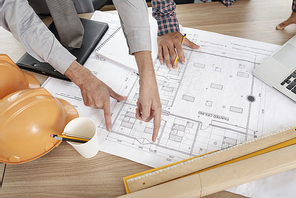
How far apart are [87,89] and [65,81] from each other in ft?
0.54

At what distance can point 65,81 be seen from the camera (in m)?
0.78

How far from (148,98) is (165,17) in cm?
43

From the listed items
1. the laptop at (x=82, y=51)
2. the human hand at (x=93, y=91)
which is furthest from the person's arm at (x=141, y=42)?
the laptop at (x=82, y=51)

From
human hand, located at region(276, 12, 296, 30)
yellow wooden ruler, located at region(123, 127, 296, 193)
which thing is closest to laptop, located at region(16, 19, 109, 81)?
yellow wooden ruler, located at region(123, 127, 296, 193)

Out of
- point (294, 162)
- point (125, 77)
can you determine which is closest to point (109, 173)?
point (125, 77)

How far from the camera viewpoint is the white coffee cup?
548 millimetres

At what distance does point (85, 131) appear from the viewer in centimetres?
58

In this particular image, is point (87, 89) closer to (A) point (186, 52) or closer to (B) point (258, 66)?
(A) point (186, 52)

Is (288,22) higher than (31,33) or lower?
lower

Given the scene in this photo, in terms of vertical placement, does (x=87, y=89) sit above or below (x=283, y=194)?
above

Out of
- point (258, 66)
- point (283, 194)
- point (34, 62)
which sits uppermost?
point (34, 62)

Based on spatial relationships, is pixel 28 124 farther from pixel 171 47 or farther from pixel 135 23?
pixel 171 47

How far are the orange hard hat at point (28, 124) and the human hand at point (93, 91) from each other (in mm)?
112

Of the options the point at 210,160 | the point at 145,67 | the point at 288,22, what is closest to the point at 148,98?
the point at 145,67
